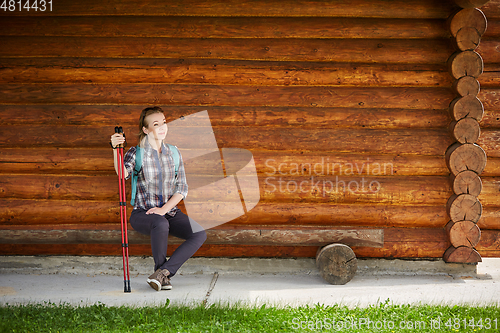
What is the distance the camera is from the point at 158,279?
387cm

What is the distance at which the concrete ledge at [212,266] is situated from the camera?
4.68 meters

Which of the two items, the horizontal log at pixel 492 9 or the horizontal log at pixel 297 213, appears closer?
the horizontal log at pixel 492 9

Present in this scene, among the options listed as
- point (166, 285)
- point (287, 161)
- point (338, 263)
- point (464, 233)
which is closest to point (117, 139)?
point (166, 285)

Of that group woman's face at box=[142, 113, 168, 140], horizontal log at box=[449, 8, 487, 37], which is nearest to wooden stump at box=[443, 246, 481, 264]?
horizontal log at box=[449, 8, 487, 37]

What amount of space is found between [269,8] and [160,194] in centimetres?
261

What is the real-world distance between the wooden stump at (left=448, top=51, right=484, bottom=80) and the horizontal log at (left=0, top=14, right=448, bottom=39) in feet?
1.16

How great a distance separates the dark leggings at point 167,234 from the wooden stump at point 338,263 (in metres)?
1.44

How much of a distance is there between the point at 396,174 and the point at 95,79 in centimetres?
402

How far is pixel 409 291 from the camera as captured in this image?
4.13m

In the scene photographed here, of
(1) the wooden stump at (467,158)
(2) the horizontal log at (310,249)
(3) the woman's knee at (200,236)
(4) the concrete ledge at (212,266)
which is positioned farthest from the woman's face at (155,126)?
(1) the wooden stump at (467,158)

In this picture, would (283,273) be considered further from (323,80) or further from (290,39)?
(290,39)

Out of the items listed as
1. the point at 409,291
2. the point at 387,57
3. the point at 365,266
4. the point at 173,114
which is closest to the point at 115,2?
the point at 173,114

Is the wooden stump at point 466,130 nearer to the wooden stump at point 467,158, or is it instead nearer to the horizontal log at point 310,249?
the wooden stump at point 467,158

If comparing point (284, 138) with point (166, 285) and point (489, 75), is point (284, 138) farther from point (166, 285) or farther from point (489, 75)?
point (489, 75)
